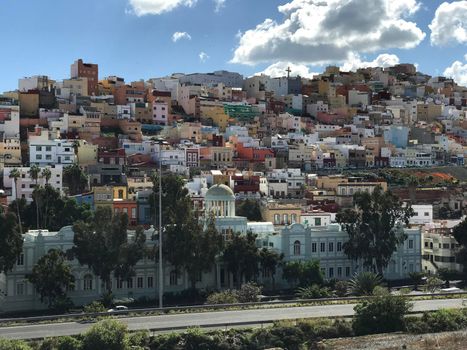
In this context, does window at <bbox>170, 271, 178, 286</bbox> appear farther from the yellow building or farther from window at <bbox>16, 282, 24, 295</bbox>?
the yellow building

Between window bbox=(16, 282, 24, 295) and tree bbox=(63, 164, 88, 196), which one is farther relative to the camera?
tree bbox=(63, 164, 88, 196)

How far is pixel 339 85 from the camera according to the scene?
441 feet

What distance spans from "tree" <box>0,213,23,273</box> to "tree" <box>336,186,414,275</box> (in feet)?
67.0

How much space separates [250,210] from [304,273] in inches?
586

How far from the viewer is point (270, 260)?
47.2 metres

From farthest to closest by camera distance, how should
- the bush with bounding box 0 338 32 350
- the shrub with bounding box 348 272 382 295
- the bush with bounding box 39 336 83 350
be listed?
the shrub with bounding box 348 272 382 295, the bush with bounding box 39 336 83 350, the bush with bounding box 0 338 32 350

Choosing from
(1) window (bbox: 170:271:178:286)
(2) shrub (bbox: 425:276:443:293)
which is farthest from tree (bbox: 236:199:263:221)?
(2) shrub (bbox: 425:276:443:293)

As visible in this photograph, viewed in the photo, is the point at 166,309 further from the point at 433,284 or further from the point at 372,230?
the point at 433,284

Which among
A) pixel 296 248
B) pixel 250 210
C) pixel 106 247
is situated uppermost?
pixel 250 210

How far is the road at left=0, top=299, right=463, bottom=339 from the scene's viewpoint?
3127 cm

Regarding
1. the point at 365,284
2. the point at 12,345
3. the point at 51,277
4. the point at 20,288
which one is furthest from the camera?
the point at 365,284

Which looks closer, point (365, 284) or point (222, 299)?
point (222, 299)

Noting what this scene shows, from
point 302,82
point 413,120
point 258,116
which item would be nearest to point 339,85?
point 302,82

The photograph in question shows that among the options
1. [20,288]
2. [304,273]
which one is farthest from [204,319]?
[304,273]
